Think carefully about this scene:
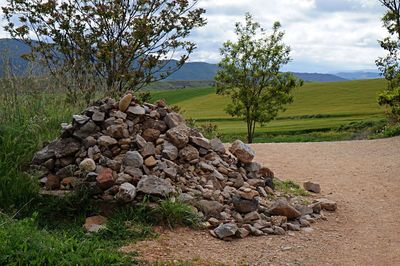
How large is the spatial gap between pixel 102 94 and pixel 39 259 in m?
5.73

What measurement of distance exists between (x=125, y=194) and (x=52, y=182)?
1.11 metres

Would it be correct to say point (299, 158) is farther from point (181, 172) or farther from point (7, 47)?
point (7, 47)

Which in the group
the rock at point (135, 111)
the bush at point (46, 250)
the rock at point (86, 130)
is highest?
the rock at point (135, 111)

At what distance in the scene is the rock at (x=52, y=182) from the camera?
621 cm

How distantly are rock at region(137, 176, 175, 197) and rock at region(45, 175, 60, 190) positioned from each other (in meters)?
1.10

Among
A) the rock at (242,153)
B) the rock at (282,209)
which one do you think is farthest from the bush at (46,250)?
the rock at (242,153)

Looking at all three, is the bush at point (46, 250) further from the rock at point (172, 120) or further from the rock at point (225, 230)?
the rock at point (172, 120)

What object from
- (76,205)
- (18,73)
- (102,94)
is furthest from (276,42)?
(76,205)

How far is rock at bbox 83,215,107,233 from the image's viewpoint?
5234mm

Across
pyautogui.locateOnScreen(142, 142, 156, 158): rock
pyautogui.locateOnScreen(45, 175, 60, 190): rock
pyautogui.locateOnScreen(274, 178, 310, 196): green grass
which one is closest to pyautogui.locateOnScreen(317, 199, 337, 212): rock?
pyautogui.locateOnScreen(274, 178, 310, 196): green grass

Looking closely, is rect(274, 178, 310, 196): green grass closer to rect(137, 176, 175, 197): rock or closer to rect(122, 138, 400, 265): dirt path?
rect(122, 138, 400, 265): dirt path

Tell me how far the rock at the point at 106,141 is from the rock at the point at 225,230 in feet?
6.02

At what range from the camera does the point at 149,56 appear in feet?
37.1

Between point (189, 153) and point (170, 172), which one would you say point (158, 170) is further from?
point (189, 153)
